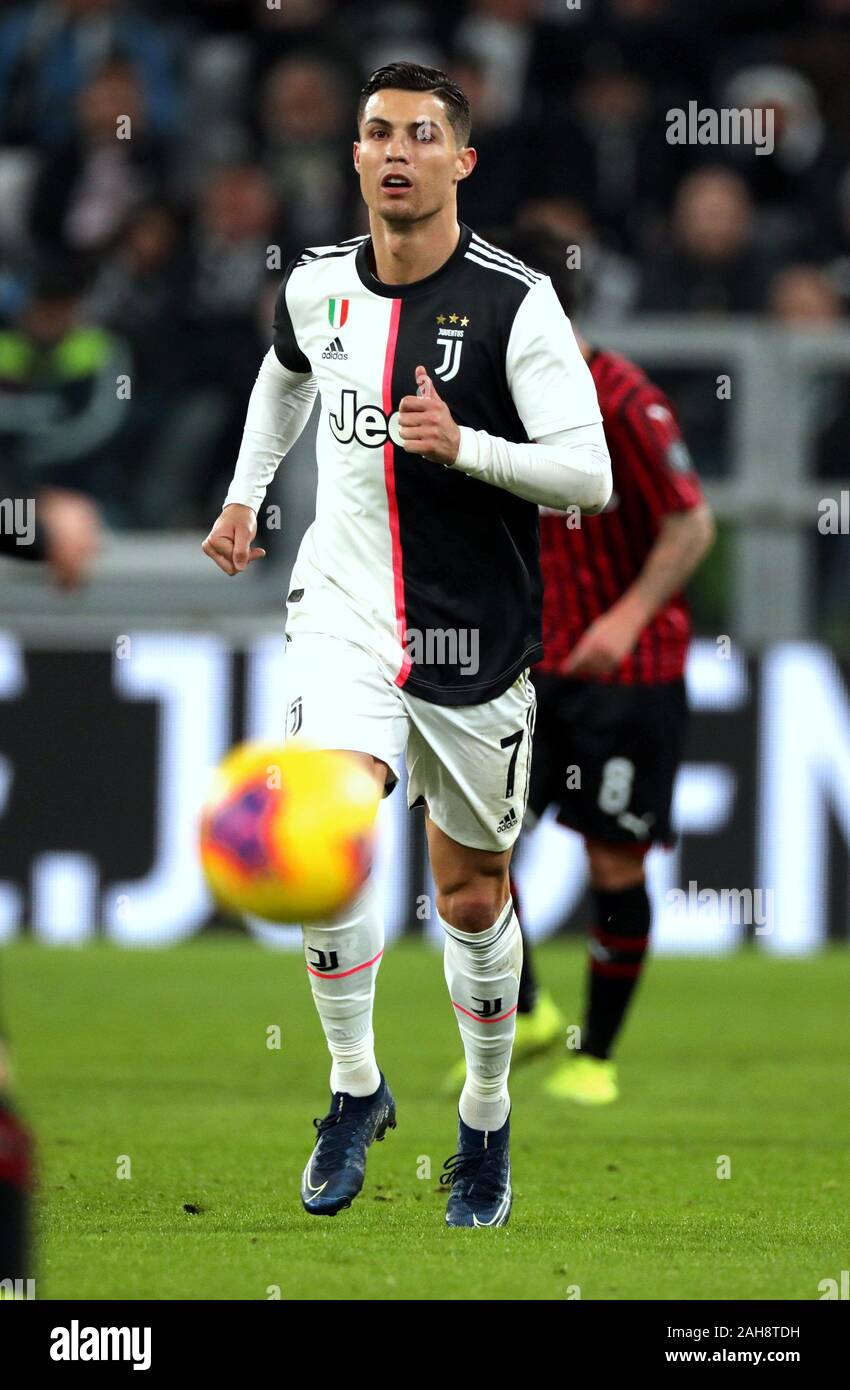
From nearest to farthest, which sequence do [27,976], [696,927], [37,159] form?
[27,976]
[696,927]
[37,159]

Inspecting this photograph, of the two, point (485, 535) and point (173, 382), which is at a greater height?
point (173, 382)

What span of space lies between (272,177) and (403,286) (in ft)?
27.2

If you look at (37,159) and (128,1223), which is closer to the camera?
(128,1223)

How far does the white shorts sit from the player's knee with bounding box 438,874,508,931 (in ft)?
0.29

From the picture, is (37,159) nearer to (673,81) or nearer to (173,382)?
(173,382)

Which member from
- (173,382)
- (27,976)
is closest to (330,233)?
(173,382)

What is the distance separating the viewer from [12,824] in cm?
1076

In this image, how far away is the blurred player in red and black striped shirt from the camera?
7324mm

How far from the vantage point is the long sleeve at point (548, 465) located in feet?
16.1

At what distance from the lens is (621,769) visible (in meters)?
7.38

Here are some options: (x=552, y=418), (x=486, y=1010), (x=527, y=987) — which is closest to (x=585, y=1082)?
(x=527, y=987)

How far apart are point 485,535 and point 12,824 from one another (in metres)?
5.92

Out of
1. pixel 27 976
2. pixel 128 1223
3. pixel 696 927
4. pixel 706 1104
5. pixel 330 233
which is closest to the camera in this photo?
pixel 128 1223
